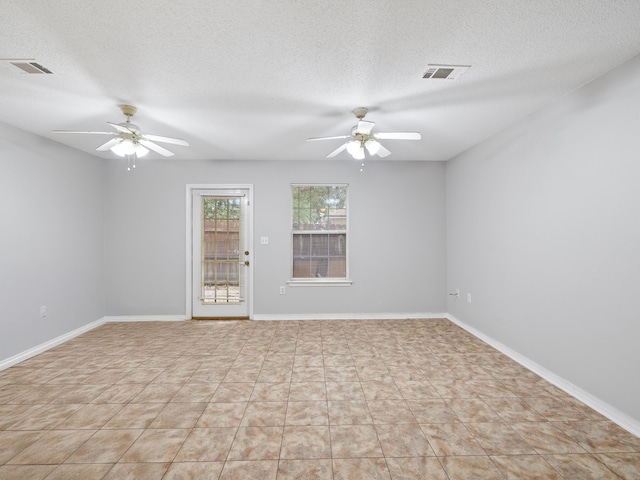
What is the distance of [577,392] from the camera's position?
7.80ft

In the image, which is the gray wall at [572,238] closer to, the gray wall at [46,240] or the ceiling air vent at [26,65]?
the ceiling air vent at [26,65]

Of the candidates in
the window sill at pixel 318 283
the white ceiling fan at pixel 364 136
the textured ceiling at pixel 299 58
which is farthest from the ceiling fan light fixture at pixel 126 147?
the window sill at pixel 318 283

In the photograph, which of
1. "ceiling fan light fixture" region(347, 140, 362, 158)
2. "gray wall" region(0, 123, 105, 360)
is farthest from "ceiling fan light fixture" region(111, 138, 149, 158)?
"ceiling fan light fixture" region(347, 140, 362, 158)

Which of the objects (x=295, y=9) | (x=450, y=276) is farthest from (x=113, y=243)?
(x=450, y=276)

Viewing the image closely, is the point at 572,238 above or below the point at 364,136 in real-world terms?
below

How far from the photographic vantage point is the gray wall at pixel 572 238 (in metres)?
2.01

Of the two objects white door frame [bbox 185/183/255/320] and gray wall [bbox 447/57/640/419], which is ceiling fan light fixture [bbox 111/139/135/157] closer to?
white door frame [bbox 185/183/255/320]

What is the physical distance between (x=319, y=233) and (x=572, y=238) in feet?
10.0

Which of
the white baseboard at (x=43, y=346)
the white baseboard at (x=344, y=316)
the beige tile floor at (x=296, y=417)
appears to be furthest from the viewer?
the white baseboard at (x=344, y=316)

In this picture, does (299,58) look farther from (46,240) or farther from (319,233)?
(46,240)

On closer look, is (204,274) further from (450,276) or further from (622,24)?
(622,24)

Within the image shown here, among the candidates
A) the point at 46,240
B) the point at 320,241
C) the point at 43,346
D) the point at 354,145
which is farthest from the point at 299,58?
the point at 43,346

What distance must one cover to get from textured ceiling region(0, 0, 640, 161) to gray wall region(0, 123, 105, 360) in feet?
1.70

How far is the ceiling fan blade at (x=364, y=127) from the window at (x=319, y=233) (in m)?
1.99
